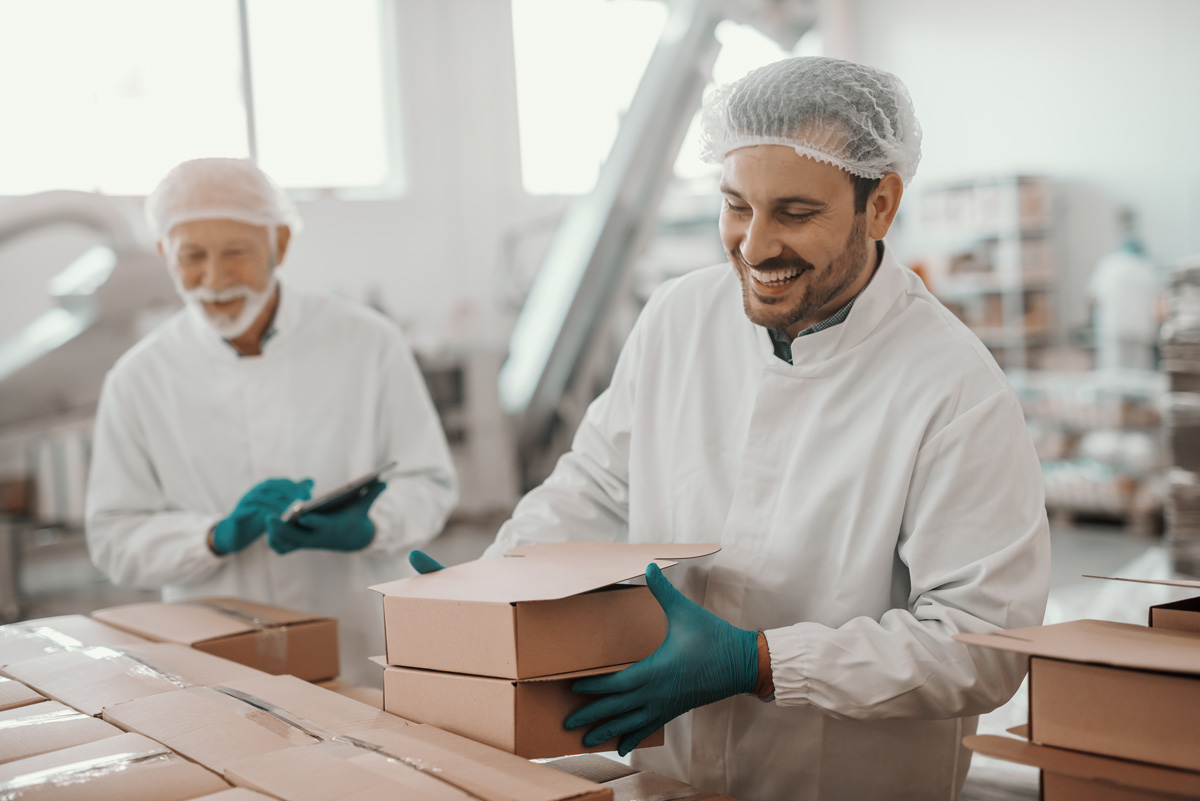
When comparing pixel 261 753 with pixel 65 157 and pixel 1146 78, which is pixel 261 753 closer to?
pixel 65 157

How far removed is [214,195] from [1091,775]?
74.8 inches

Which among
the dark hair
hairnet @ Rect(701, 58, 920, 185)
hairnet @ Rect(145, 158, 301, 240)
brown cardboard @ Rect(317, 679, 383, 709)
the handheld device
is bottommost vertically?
brown cardboard @ Rect(317, 679, 383, 709)

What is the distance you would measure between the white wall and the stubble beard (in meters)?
7.11

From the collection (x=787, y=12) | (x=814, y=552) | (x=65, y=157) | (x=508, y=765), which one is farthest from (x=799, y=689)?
(x=65, y=157)

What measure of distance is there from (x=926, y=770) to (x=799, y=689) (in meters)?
0.37

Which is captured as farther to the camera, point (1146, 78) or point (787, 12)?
point (1146, 78)

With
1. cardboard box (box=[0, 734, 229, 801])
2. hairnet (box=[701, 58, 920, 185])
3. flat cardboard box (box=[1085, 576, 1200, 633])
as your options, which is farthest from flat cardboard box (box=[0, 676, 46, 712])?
flat cardboard box (box=[1085, 576, 1200, 633])

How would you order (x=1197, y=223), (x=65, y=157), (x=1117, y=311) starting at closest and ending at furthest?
(x=65, y=157) < (x=1117, y=311) < (x=1197, y=223)

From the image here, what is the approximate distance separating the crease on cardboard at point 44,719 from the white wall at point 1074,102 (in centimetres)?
794

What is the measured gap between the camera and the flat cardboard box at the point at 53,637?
1.50 meters

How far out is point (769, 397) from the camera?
1413 millimetres

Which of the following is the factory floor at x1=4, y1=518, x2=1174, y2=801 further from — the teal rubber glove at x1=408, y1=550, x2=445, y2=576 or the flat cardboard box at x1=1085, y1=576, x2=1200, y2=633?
the teal rubber glove at x1=408, y1=550, x2=445, y2=576

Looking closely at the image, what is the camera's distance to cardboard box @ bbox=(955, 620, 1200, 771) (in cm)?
84

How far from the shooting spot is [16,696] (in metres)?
1.28
